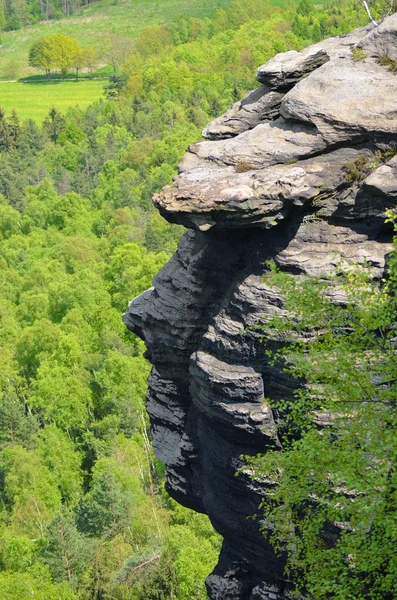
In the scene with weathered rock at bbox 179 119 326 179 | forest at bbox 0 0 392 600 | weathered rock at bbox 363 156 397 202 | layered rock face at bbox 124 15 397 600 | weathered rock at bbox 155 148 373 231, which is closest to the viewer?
weathered rock at bbox 363 156 397 202

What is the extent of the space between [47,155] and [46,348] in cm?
6498

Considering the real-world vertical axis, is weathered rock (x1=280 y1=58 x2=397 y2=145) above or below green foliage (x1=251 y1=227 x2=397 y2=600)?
above

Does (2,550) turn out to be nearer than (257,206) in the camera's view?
No

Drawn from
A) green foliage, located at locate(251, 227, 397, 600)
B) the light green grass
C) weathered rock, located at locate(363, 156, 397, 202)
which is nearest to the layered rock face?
weathered rock, located at locate(363, 156, 397, 202)

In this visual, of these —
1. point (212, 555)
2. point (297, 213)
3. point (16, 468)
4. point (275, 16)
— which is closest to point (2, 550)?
point (16, 468)

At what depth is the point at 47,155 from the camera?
136 metres

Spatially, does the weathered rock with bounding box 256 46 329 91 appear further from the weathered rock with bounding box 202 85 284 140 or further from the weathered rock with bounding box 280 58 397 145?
the weathered rock with bounding box 280 58 397 145

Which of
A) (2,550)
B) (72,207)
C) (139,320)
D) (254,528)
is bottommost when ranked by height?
(2,550)

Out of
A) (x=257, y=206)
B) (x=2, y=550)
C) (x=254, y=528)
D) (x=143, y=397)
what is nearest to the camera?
(x=257, y=206)

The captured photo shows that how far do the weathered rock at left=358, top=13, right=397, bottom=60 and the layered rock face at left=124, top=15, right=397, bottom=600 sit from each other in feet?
0.11

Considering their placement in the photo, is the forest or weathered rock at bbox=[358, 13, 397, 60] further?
the forest

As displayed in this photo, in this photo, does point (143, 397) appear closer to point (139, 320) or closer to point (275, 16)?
point (139, 320)

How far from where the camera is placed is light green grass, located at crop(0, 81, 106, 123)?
177m

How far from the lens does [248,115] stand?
85.3ft
